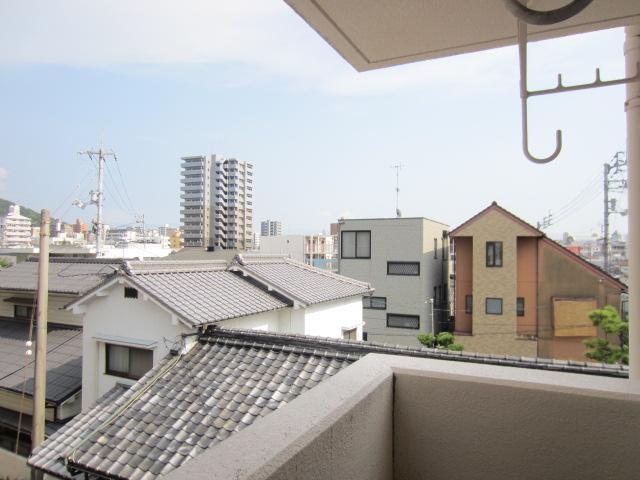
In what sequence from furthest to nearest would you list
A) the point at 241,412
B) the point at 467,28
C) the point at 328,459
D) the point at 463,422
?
the point at 241,412, the point at 467,28, the point at 463,422, the point at 328,459

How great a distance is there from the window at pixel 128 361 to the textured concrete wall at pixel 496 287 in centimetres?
1342

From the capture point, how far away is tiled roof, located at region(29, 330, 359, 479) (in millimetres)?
4980

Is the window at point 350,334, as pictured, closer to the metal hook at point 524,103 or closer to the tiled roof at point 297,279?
the tiled roof at point 297,279

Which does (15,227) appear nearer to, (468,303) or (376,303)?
(376,303)

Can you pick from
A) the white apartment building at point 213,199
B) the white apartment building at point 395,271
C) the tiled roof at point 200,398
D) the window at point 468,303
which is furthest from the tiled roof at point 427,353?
the white apartment building at point 213,199

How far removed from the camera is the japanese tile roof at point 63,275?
11559mm

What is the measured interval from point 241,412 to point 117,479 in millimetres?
1483

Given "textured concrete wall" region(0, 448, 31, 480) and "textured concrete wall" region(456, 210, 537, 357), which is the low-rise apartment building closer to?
"textured concrete wall" region(456, 210, 537, 357)

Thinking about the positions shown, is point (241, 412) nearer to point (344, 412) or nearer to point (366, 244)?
point (344, 412)

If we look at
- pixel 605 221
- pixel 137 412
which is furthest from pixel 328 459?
pixel 605 221

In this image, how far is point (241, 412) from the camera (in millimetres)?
5297

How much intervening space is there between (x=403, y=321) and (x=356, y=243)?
4275mm

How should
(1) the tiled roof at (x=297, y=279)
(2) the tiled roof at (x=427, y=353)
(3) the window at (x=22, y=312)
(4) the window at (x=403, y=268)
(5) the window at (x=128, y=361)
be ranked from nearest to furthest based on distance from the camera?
1. (2) the tiled roof at (x=427, y=353)
2. (5) the window at (x=128, y=361)
3. (1) the tiled roof at (x=297, y=279)
4. (3) the window at (x=22, y=312)
5. (4) the window at (x=403, y=268)

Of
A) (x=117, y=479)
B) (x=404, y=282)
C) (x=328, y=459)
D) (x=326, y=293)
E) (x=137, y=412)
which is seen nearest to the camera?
(x=328, y=459)
